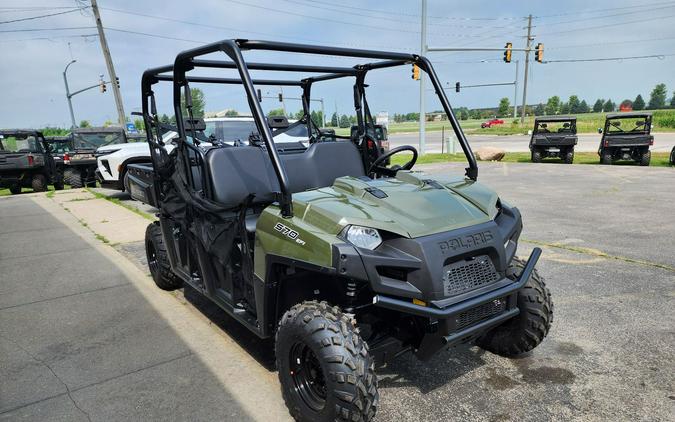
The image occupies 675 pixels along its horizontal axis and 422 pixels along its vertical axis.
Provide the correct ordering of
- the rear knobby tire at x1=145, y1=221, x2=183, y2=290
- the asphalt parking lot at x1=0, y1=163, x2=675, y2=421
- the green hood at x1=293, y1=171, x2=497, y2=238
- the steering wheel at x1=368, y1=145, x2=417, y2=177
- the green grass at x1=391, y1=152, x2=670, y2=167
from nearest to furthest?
the green hood at x1=293, y1=171, x2=497, y2=238, the asphalt parking lot at x1=0, y1=163, x2=675, y2=421, the steering wheel at x1=368, y1=145, x2=417, y2=177, the rear knobby tire at x1=145, y1=221, x2=183, y2=290, the green grass at x1=391, y1=152, x2=670, y2=167

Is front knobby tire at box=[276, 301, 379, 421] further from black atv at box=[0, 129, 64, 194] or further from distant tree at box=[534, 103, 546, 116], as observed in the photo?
distant tree at box=[534, 103, 546, 116]

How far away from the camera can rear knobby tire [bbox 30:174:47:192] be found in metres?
13.8

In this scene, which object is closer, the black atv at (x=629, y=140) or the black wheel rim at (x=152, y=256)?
the black wheel rim at (x=152, y=256)

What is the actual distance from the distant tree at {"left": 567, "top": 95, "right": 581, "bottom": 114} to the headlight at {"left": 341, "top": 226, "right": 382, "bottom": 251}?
127969 millimetres

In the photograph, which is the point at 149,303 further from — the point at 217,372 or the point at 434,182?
the point at 434,182

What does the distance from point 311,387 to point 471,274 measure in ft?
3.43

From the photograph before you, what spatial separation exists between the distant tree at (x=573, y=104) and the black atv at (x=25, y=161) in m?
122

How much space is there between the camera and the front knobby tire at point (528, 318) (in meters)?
2.85

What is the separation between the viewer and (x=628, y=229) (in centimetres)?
666

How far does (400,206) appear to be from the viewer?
249 cm

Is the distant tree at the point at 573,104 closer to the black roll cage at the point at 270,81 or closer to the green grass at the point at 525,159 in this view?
the green grass at the point at 525,159

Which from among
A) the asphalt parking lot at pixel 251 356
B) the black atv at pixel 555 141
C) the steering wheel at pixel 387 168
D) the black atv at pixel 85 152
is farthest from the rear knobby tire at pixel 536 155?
the steering wheel at pixel 387 168

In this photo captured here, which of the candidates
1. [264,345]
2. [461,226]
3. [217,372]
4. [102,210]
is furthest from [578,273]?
[102,210]

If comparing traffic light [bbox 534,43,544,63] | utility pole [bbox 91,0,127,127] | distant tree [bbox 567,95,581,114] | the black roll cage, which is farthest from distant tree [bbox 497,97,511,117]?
the black roll cage
